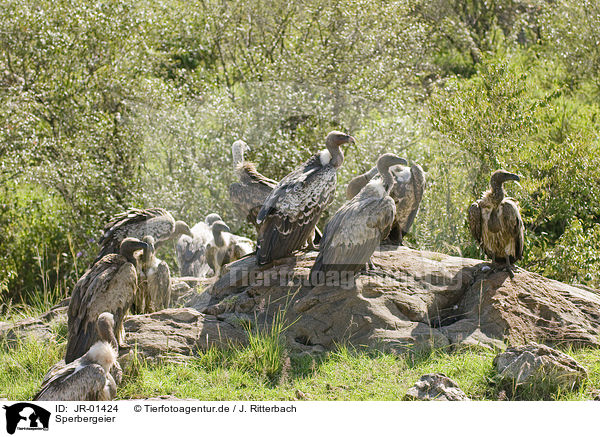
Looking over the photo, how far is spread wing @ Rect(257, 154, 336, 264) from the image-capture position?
8.24 m

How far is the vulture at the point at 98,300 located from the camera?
697 cm

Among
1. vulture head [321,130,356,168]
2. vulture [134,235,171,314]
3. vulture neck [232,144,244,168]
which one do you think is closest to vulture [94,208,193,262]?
vulture [134,235,171,314]

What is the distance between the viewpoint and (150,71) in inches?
677

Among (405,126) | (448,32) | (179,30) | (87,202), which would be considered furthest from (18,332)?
(448,32)

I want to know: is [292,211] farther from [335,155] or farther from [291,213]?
[335,155]

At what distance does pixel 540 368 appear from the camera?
6379 mm

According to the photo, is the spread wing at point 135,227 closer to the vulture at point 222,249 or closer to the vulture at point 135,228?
the vulture at point 135,228

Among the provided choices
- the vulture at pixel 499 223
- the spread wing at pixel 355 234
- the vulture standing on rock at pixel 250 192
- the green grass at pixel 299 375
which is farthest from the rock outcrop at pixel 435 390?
the vulture standing on rock at pixel 250 192

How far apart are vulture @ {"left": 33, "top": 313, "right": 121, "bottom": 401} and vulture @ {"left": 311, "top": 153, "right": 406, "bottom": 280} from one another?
2.55 meters

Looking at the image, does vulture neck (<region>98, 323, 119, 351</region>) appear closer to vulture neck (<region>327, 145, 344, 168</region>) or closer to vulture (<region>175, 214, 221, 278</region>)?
vulture neck (<region>327, 145, 344, 168</region>)
